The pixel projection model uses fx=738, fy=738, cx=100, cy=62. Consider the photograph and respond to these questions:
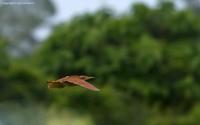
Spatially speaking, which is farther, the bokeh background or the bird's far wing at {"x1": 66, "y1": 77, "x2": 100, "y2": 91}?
the bokeh background

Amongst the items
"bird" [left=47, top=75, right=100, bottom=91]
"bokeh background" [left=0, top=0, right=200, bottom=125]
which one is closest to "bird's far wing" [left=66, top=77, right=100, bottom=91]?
"bird" [left=47, top=75, right=100, bottom=91]

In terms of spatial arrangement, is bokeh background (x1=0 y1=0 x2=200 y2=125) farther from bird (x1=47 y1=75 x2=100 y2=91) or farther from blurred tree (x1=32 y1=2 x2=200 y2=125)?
bird (x1=47 y1=75 x2=100 y2=91)

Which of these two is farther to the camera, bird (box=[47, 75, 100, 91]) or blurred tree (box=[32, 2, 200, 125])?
blurred tree (box=[32, 2, 200, 125])

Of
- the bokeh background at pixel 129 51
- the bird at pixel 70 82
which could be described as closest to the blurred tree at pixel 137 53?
the bokeh background at pixel 129 51

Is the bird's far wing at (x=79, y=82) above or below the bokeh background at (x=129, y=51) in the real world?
below

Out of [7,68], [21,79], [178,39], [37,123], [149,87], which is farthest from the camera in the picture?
[178,39]

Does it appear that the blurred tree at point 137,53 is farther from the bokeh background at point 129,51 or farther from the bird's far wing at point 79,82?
the bird's far wing at point 79,82

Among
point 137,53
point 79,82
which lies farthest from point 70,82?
point 137,53

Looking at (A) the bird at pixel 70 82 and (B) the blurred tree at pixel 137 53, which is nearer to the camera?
(A) the bird at pixel 70 82

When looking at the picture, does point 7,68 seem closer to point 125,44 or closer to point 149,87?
point 149,87

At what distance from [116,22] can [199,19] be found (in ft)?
3.02

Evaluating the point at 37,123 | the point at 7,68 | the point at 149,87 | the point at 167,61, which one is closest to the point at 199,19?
the point at 167,61

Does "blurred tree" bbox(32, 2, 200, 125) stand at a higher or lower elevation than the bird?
higher

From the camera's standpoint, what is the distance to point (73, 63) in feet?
19.6
